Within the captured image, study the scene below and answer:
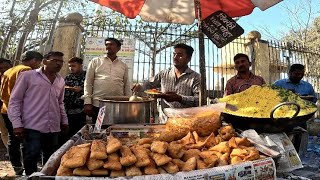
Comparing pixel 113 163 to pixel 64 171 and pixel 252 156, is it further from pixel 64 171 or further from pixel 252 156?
pixel 252 156

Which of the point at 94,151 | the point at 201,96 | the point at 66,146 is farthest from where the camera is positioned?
the point at 201,96

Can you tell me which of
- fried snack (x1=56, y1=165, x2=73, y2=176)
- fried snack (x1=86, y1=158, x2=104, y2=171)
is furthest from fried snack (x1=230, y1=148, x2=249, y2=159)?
fried snack (x1=56, y1=165, x2=73, y2=176)

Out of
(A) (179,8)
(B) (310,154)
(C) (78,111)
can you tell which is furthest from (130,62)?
(B) (310,154)

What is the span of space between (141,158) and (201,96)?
5.82 ft

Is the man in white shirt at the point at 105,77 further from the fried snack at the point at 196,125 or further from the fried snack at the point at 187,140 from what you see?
the fried snack at the point at 187,140

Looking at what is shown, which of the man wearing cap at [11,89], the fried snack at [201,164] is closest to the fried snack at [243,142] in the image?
the fried snack at [201,164]

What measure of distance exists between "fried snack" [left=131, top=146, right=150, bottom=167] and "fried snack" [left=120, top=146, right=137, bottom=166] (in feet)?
0.11

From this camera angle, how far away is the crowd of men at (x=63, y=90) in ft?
11.3

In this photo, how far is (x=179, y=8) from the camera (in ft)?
12.7

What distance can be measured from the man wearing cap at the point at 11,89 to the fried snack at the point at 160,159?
3360 millimetres

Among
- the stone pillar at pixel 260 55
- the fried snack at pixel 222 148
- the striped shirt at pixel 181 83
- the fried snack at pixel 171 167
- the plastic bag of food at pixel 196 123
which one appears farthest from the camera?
the stone pillar at pixel 260 55

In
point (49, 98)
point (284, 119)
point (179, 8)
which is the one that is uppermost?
point (179, 8)

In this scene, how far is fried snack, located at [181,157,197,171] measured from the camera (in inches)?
66.4

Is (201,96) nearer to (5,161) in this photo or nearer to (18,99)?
(18,99)
